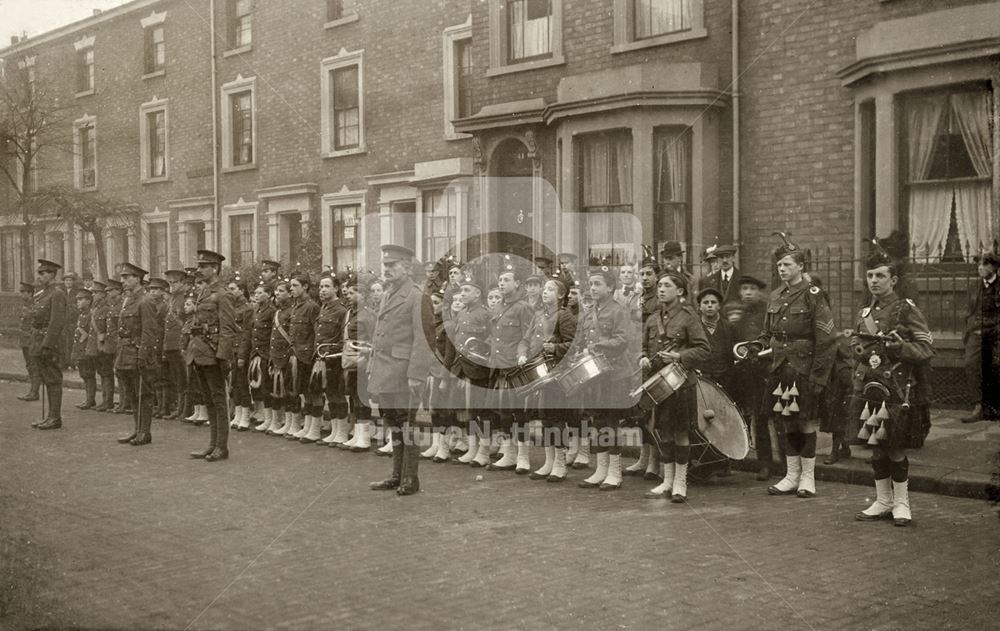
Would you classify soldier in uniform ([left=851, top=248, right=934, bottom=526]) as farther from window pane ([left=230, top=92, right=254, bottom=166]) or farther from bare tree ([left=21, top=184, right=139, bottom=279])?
bare tree ([left=21, top=184, right=139, bottom=279])

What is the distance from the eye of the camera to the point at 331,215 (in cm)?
2311

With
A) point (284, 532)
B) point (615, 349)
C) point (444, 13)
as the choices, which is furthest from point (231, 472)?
point (444, 13)

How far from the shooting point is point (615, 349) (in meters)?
8.79

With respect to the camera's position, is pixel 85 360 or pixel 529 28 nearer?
pixel 85 360

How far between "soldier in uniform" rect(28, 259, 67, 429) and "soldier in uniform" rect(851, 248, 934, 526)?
10.5 metres

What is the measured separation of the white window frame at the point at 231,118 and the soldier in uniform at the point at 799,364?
1926 centimetres

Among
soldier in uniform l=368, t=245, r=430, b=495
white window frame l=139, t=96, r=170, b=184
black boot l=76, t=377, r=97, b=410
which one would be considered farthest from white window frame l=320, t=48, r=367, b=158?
soldier in uniform l=368, t=245, r=430, b=495

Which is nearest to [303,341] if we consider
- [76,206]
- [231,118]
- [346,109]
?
[346,109]

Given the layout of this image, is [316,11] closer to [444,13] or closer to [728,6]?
[444,13]

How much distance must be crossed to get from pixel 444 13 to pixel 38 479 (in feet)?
45.6

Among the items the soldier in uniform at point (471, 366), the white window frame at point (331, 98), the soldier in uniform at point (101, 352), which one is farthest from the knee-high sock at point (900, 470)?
the white window frame at point (331, 98)

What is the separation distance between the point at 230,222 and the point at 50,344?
13.6 meters

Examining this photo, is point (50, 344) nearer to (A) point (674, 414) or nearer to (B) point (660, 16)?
(A) point (674, 414)

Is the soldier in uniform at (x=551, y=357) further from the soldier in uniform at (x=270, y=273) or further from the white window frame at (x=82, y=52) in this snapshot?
the white window frame at (x=82, y=52)
